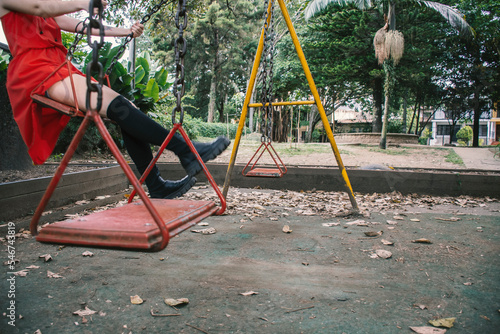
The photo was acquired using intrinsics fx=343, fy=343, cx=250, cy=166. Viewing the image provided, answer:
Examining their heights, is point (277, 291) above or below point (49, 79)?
below

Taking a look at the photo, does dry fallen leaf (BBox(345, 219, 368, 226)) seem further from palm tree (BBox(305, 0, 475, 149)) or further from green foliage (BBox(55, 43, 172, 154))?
palm tree (BBox(305, 0, 475, 149))

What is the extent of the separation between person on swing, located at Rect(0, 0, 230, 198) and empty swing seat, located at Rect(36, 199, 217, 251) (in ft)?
2.01

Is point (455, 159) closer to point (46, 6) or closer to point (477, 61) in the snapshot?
point (46, 6)

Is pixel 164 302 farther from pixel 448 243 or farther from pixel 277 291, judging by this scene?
pixel 448 243

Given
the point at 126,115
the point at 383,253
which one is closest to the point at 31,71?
the point at 126,115

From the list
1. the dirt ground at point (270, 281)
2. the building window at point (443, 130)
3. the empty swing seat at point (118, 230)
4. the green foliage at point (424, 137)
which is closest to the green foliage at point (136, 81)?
the dirt ground at point (270, 281)

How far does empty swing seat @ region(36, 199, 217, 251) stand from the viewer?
1155mm

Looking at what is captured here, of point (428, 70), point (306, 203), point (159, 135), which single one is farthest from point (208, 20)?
point (159, 135)

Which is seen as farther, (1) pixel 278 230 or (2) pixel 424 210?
(2) pixel 424 210

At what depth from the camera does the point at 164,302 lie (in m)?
1.64

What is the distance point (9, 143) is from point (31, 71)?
2763mm

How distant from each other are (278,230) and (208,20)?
23.7 m

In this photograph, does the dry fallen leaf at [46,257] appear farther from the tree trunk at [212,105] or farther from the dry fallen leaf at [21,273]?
the tree trunk at [212,105]

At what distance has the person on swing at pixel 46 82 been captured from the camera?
1737mm
